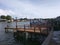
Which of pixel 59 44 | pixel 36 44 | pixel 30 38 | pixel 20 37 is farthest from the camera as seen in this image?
pixel 20 37

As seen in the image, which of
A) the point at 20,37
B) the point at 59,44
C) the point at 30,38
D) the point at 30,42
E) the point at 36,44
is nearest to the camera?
the point at 59,44

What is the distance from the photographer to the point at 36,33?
1129 inches

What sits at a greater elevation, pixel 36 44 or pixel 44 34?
pixel 44 34

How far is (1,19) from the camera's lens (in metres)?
197

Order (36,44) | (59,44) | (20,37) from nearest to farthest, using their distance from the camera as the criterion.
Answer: (59,44) → (36,44) → (20,37)

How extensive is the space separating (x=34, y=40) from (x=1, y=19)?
17352 centimetres

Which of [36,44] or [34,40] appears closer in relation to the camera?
[36,44]

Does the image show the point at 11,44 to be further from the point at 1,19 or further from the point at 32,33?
the point at 1,19

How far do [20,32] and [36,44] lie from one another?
9.55 metres

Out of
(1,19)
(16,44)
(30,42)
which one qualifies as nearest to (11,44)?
(16,44)

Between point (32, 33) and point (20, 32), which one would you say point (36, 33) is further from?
point (20, 32)

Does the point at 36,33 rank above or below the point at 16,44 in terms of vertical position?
above

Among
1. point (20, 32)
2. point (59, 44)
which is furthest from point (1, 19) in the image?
point (59, 44)

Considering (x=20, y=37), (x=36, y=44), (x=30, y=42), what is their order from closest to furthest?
1. (x=36, y=44)
2. (x=30, y=42)
3. (x=20, y=37)
